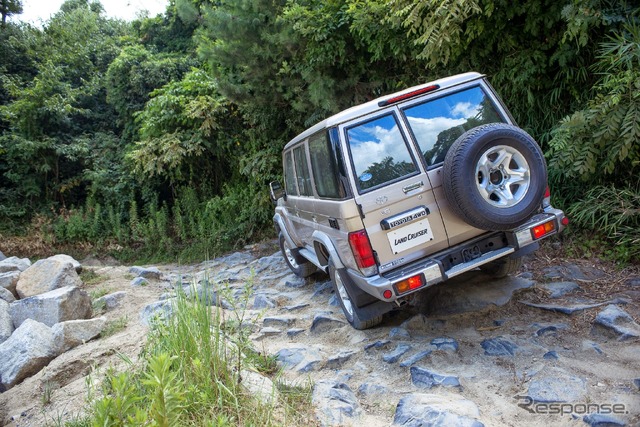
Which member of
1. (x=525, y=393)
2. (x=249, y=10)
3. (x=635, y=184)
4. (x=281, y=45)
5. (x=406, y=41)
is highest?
(x=249, y=10)

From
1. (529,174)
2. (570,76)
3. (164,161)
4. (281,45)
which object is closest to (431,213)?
(529,174)

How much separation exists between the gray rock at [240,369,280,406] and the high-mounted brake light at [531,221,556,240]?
2.32 metres

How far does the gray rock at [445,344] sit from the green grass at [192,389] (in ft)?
3.65

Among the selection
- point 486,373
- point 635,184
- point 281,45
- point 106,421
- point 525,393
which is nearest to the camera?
point 106,421

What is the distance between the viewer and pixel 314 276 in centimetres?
654

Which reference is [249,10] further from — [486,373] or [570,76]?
[486,373]

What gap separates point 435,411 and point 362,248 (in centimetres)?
131

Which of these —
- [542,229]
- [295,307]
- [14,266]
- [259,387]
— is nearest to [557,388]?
[542,229]

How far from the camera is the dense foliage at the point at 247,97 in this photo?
478cm

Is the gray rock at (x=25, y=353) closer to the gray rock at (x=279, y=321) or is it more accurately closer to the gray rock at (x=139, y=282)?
the gray rock at (x=279, y=321)

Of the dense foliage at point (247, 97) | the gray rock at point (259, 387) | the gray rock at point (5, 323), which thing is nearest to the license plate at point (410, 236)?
the gray rock at point (259, 387)

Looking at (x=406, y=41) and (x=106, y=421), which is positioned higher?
(x=406, y=41)

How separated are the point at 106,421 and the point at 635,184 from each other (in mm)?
5328

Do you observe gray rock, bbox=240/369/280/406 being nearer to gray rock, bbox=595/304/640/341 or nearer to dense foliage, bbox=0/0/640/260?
gray rock, bbox=595/304/640/341
